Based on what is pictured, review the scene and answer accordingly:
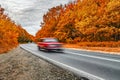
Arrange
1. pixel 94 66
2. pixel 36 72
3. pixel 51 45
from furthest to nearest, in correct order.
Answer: pixel 51 45, pixel 36 72, pixel 94 66

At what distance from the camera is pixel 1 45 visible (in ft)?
185

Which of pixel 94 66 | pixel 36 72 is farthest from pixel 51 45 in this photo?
pixel 94 66

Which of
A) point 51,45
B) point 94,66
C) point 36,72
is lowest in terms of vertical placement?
point 36,72

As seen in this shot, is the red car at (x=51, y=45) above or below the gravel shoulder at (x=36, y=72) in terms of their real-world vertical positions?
above

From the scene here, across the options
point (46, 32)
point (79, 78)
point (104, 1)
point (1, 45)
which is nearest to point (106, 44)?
point (104, 1)

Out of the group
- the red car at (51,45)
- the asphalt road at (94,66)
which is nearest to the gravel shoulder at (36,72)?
the asphalt road at (94,66)

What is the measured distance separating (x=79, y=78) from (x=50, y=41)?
21566 millimetres

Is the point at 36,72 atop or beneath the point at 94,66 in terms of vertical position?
beneath

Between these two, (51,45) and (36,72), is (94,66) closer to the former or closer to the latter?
(36,72)

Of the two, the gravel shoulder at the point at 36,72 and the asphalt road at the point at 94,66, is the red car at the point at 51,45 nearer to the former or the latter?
the gravel shoulder at the point at 36,72

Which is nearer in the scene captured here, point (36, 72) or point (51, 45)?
point (36, 72)

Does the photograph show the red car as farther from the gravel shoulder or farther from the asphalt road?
the asphalt road

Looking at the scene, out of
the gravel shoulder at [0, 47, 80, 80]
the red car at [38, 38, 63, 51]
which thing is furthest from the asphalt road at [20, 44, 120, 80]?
the red car at [38, 38, 63, 51]

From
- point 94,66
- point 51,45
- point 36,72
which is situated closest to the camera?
point 94,66
